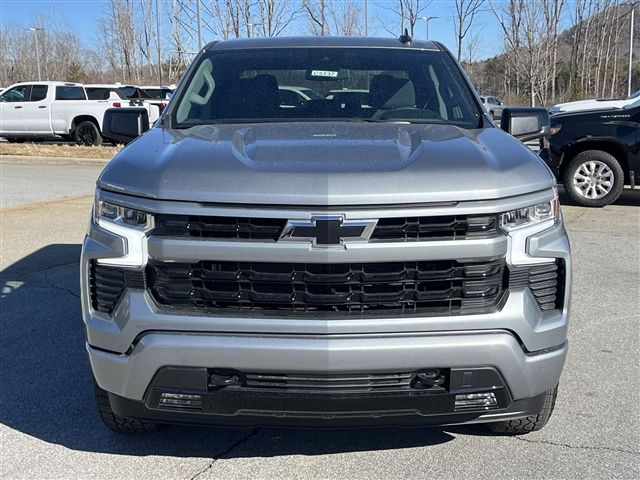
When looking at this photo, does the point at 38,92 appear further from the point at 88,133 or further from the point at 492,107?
the point at 492,107

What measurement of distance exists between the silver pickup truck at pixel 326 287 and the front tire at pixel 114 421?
0.29 meters

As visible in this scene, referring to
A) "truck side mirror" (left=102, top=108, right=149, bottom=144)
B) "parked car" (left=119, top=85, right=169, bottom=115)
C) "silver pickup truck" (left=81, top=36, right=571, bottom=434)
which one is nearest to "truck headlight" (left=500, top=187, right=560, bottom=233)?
"silver pickup truck" (left=81, top=36, right=571, bottom=434)

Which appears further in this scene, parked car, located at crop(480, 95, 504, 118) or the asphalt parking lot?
parked car, located at crop(480, 95, 504, 118)

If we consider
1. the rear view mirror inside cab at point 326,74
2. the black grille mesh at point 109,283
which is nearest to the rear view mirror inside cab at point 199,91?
the rear view mirror inside cab at point 326,74

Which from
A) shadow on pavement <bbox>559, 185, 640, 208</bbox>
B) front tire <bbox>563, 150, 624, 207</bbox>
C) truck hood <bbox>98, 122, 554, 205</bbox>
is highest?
truck hood <bbox>98, 122, 554, 205</bbox>

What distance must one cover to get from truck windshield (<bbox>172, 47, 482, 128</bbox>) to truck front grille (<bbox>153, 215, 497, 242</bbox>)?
123cm

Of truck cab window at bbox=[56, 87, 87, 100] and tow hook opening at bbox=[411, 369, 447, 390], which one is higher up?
truck cab window at bbox=[56, 87, 87, 100]

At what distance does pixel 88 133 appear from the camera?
21312 millimetres

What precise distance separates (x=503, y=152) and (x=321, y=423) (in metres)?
1.38

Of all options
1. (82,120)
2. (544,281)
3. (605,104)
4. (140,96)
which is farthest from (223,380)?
(140,96)

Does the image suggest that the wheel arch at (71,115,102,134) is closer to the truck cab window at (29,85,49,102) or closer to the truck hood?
the truck cab window at (29,85,49,102)

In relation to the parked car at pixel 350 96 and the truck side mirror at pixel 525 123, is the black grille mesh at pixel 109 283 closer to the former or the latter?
the parked car at pixel 350 96

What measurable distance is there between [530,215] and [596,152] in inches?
310

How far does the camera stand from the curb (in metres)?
17.0
